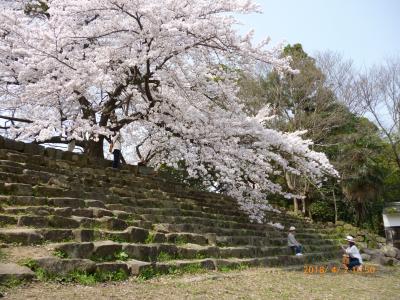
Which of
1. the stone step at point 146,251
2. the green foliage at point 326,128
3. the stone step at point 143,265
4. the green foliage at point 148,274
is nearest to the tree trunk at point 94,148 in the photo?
the stone step at point 146,251

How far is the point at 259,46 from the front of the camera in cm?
1018

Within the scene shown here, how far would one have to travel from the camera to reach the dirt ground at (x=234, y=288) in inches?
188

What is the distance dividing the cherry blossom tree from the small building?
422 inches

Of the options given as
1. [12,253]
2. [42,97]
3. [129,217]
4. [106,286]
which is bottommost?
[106,286]

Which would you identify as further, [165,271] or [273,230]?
[273,230]

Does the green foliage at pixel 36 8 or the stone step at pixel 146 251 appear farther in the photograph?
the green foliage at pixel 36 8

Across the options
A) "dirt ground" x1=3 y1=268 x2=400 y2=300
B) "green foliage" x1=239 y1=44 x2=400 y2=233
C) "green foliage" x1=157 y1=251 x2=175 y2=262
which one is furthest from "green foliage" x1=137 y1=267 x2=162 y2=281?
"green foliage" x1=239 y1=44 x2=400 y2=233

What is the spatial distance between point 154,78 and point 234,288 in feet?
23.6

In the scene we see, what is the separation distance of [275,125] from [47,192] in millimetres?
18038

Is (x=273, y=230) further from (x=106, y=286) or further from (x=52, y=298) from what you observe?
(x=52, y=298)

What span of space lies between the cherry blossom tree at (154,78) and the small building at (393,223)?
35.1 feet

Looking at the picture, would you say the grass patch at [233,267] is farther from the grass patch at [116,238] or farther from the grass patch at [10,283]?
the grass patch at [10,283]

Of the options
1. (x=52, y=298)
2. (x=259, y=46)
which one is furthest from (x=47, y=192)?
(x=259, y=46)

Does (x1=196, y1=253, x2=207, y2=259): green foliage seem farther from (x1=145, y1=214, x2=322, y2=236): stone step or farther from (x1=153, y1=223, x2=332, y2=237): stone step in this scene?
(x1=145, y1=214, x2=322, y2=236): stone step
